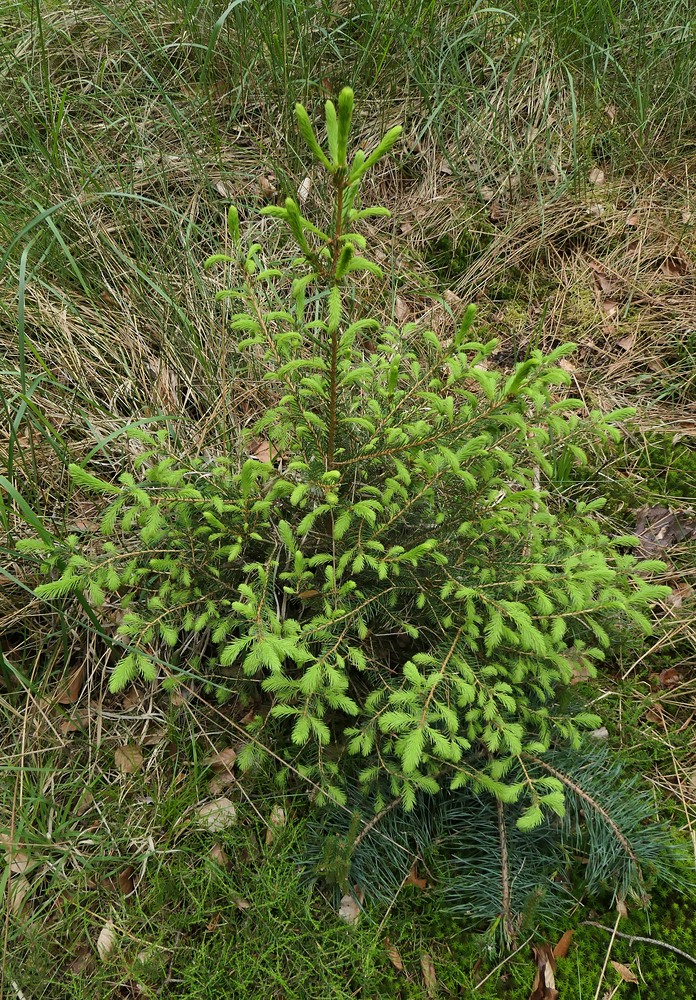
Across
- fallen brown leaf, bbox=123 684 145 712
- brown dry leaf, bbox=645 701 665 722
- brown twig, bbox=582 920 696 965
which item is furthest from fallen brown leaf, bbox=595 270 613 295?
fallen brown leaf, bbox=123 684 145 712

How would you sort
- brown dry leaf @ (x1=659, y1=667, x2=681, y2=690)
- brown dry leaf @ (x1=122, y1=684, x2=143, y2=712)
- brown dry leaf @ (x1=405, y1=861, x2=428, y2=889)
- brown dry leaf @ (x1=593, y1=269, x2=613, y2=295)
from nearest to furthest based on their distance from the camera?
brown dry leaf @ (x1=405, y1=861, x2=428, y2=889)
brown dry leaf @ (x1=122, y1=684, x2=143, y2=712)
brown dry leaf @ (x1=659, y1=667, x2=681, y2=690)
brown dry leaf @ (x1=593, y1=269, x2=613, y2=295)

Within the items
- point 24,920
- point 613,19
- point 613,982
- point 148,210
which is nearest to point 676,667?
point 613,982

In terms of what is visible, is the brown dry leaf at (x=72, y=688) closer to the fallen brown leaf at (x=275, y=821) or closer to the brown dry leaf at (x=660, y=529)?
the fallen brown leaf at (x=275, y=821)

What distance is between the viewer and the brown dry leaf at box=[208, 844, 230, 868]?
6.33 feet

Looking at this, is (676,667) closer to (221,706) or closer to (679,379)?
(679,379)

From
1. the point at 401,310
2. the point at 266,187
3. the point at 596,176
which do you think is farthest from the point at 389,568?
the point at 596,176

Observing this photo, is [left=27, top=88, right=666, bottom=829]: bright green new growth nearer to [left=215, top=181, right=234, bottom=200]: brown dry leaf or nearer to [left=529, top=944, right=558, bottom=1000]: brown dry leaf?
[left=529, top=944, right=558, bottom=1000]: brown dry leaf

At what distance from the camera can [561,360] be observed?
10.1 ft

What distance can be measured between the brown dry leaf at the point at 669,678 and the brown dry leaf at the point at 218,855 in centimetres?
164

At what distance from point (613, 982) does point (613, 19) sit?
A: 13.6 feet

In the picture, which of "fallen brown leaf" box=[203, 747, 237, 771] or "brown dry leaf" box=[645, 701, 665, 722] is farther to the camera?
"brown dry leaf" box=[645, 701, 665, 722]

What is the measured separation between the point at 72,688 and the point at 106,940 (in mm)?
772

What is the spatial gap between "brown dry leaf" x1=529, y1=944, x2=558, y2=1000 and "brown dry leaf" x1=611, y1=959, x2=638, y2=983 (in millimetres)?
176

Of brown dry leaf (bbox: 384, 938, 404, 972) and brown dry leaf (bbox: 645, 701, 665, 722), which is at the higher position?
brown dry leaf (bbox: 645, 701, 665, 722)
